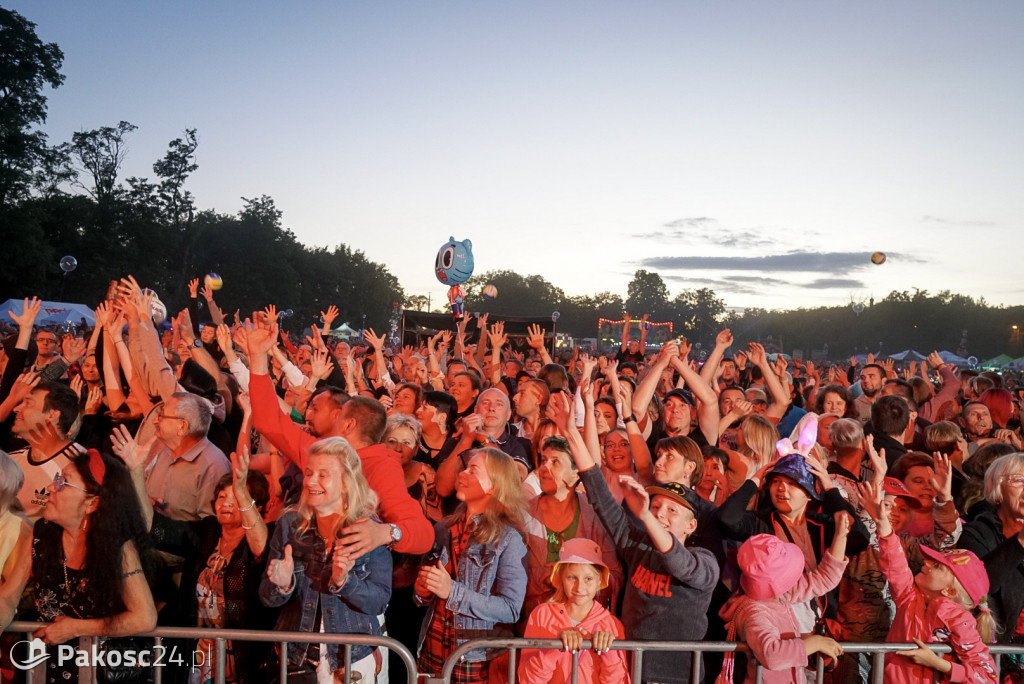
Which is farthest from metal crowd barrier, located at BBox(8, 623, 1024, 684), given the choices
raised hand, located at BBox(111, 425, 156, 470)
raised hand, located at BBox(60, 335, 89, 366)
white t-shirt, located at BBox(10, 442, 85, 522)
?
raised hand, located at BBox(60, 335, 89, 366)

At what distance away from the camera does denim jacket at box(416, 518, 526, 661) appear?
3.12 metres

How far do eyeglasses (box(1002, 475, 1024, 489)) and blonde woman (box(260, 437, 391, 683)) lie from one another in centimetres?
300

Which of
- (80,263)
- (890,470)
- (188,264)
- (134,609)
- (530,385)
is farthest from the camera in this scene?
(188,264)

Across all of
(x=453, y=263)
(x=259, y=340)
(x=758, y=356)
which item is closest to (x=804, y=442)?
(x=758, y=356)

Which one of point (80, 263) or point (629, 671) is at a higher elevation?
point (80, 263)

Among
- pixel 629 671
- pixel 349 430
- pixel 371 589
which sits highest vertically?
pixel 349 430

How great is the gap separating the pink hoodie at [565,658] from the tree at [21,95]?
3457cm

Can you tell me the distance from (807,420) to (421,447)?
8.33 feet

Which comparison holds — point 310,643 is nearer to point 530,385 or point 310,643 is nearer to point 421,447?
point 421,447

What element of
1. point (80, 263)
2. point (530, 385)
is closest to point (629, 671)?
point (530, 385)

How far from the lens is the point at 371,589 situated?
297 cm

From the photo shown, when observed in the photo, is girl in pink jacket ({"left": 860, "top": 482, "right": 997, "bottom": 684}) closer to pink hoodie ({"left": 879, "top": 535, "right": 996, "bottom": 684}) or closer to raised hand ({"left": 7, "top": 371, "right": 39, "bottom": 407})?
pink hoodie ({"left": 879, "top": 535, "right": 996, "bottom": 684})

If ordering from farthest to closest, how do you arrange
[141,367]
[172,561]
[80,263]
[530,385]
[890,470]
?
1. [80,263]
2. [530,385]
3. [141,367]
4. [890,470]
5. [172,561]

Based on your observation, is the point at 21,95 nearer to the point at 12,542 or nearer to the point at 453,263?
the point at 453,263
